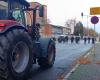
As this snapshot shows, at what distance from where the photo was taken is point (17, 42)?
392 inches

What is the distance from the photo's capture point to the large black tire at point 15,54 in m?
9.10

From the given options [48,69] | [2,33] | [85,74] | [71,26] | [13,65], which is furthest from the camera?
[71,26]

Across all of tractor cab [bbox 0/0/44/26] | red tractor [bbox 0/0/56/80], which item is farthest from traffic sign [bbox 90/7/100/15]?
tractor cab [bbox 0/0/44/26]

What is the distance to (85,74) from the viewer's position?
40.3 ft

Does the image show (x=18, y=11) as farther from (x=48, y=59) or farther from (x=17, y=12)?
(x=48, y=59)

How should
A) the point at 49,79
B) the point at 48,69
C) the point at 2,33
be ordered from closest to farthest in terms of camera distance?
the point at 2,33
the point at 49,79
the point at 48,69

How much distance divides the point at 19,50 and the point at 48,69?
13.2 feet

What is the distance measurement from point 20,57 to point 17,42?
841 millimetres

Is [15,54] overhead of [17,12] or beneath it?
beneath

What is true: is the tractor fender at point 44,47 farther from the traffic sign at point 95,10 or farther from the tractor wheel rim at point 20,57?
the traffic sign at point 95,10

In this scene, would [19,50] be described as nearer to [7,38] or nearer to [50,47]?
[7,38]

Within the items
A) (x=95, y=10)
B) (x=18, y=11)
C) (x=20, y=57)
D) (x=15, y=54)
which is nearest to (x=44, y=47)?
(x=18, y=11)

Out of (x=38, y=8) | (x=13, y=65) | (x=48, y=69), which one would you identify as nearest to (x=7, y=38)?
(x=13, y=65)

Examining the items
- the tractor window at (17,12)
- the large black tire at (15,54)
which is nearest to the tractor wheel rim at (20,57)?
the large black tire at (15,54)
